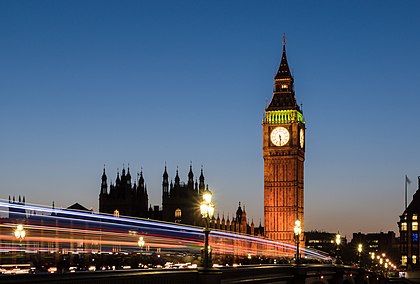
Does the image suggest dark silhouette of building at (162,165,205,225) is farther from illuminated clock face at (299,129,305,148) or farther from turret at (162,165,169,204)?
illuminated clock face at (299,129,305,148)

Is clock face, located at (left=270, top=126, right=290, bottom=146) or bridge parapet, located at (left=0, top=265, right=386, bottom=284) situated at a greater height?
clock face, located at (left=270, top=126, right=290, bottom=146)

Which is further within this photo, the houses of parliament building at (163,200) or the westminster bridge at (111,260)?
the houses of parliament building at (163,200)

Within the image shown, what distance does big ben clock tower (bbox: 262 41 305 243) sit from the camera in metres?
119

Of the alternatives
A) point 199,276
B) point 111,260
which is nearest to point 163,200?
point 111,260

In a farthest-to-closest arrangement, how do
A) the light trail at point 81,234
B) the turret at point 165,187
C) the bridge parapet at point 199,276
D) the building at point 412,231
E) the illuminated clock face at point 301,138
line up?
the building at point 412,231, the illuminated clock face at point 301,138, the turret at point 165,187, the light trail at point 81,234, the bridge parapet at point 199,276

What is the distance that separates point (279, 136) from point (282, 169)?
485 cm

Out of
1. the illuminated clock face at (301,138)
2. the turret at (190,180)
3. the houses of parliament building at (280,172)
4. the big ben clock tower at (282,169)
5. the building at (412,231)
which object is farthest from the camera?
the building at (412,231)

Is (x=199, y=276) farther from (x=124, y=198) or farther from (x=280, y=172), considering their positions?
(x=280, y=172)

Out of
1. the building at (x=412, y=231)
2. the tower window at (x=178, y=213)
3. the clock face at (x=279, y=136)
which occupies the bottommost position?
the building at (x=412, y=231)

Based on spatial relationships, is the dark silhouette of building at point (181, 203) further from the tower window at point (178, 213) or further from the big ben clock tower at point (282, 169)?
the big ben clock tower at point (282, 169)

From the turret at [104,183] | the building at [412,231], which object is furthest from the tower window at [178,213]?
the building at [412,231]

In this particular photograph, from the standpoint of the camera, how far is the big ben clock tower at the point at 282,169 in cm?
11938

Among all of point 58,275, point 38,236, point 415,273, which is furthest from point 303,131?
point 58,275

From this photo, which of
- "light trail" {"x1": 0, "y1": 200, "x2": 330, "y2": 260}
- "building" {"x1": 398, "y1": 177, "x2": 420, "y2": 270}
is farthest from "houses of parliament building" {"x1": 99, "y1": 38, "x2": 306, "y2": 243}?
"building" {"x1": 398, "y1": 177, "x2": 420, "y2": 270}
